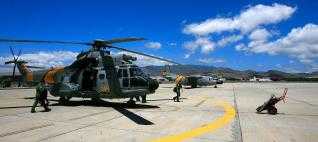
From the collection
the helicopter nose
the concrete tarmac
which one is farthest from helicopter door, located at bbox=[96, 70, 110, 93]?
the concrete tarmac

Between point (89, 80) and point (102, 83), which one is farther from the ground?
point (89, 80)

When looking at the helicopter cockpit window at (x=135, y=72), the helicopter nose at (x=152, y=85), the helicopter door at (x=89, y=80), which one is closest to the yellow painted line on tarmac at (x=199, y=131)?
the helicopter nose at (x=152, y=85)

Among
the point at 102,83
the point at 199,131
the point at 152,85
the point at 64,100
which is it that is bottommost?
the point at 199,131

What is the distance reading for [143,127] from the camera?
10406mm

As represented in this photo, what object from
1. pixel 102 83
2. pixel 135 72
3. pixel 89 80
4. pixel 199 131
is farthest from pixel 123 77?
pixel 199 131

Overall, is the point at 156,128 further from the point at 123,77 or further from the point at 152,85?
the point at 123,77

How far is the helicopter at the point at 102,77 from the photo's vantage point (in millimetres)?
16562

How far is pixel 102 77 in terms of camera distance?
17250 millimetres

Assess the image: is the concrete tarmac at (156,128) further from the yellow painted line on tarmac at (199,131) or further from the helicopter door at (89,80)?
the helicopter door at (89,80)

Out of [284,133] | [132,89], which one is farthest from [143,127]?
[132,89]

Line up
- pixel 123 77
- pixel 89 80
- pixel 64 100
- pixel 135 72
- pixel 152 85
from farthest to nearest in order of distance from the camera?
pixel 64 100 < pixel 89 80 < pixel 135 72 < pixel 123 77 < pixel 152 85

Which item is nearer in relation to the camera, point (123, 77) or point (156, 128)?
point (156, 128)

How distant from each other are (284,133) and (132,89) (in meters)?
8.54

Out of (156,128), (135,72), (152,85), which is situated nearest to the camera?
(156,128)
